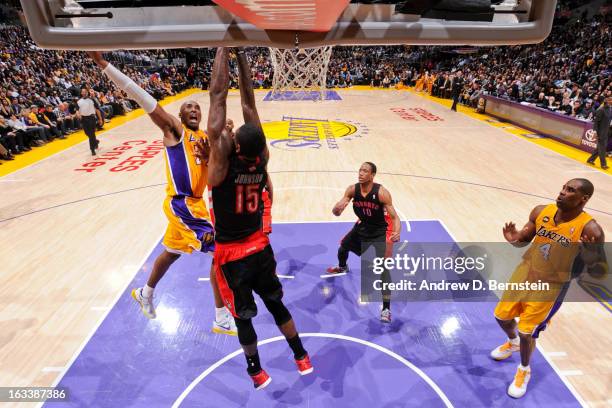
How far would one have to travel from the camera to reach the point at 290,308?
4355 millimetres

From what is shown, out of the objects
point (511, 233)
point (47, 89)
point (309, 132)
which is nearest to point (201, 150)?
point (511, 233)

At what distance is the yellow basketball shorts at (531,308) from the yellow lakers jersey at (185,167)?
2.89 meters

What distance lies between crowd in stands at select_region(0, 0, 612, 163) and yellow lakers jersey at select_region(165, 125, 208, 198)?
9.10 m

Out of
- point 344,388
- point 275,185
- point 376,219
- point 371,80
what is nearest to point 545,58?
point 371,80

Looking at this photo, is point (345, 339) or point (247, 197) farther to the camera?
point (345, 339)

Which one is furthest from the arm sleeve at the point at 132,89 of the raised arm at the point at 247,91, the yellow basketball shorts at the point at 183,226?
the yellow basketball shorts at the point at 183,226

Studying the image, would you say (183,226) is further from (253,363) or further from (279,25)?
(279,25)

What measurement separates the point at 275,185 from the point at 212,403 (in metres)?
5.48

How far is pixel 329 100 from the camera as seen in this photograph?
65.1 ft

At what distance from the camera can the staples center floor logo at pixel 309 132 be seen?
37.7 feet

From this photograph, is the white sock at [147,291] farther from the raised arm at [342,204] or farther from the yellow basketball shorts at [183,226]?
the raised arm at [342,204]

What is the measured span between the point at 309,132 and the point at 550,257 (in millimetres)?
10504

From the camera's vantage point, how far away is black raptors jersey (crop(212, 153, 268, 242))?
2.83 meters

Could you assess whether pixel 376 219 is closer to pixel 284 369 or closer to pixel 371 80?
pixel 284 369
